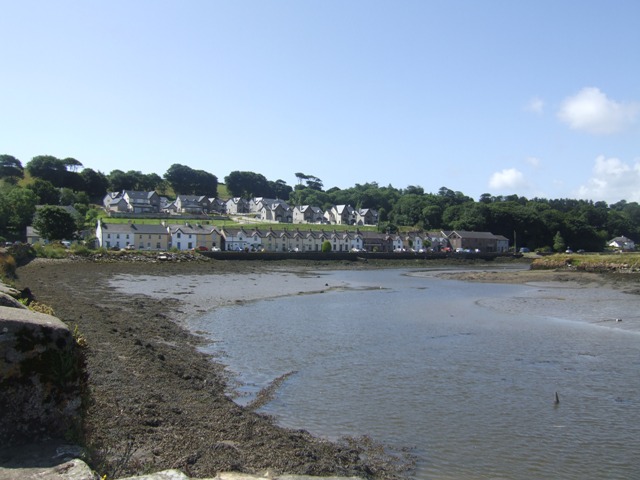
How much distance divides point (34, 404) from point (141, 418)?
4.55 meters

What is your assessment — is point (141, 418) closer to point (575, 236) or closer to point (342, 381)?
point (342, 381)

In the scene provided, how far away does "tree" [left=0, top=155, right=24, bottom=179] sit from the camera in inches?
5758

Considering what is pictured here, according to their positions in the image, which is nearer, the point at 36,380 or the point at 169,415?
the point at 36,380

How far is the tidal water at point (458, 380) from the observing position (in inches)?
455

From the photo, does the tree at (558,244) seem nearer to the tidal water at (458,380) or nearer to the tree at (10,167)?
the tidal water at (458,380)

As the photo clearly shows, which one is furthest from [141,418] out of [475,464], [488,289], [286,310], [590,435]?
[488,289]

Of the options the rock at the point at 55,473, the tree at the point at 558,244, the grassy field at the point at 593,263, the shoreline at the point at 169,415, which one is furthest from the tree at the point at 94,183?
the rock at the point at 55,473

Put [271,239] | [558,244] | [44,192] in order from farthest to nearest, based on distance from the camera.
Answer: [558,244] < [44,192] < [271,239]

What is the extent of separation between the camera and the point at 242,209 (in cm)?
17375

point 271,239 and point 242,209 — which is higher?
point 242,209

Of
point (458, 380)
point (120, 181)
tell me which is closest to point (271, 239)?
point (120, 181)

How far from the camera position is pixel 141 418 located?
36.2ft

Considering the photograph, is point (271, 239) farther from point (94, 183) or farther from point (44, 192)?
point (94, 183)

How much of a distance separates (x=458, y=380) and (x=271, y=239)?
92402 mm
